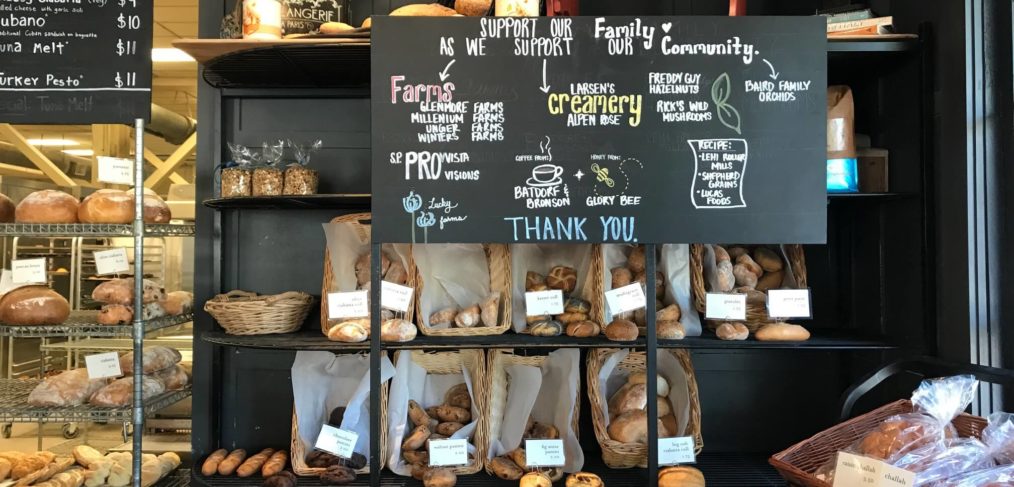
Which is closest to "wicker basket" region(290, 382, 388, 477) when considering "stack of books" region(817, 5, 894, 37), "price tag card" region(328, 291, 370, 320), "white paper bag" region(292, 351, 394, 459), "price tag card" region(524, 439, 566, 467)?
"white paper bag" region(292, 351, 394, 459)

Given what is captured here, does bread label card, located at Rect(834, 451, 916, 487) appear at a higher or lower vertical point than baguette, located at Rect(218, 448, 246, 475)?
higher

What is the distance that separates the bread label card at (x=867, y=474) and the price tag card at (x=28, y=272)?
2.74 metres

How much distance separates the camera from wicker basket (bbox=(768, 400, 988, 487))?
60.5 inches

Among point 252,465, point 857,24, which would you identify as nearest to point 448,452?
point 252,465

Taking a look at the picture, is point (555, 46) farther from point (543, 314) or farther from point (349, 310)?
point (349, 310)

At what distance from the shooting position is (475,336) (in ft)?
6.92

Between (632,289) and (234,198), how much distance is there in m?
1.41

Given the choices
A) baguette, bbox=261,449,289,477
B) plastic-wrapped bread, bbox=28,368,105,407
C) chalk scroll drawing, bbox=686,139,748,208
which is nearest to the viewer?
chalk scroll drawing, bbox=686,139,748,208

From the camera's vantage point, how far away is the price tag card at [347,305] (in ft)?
6.88

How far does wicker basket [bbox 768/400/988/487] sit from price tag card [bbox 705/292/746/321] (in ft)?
1.70

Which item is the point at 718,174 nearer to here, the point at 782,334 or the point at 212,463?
the point at 782,334

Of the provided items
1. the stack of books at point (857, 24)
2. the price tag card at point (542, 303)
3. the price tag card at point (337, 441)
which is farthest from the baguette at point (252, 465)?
the stack of books at point (857, 24)

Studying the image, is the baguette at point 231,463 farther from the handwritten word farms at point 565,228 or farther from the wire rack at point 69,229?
the handwritten word farms at point 565,228

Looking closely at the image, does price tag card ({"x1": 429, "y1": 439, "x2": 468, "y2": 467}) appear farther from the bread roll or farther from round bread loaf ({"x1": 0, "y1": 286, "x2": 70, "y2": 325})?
round bread loaf ({"x1": 0, "y1": 286, "x2": 70, "y2": 325})
